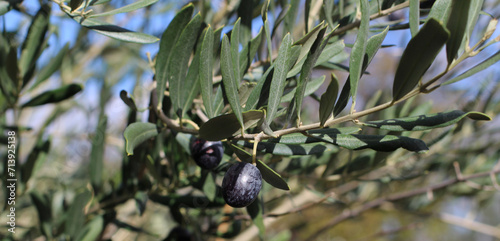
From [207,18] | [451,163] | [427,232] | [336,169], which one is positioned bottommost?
[427,232]

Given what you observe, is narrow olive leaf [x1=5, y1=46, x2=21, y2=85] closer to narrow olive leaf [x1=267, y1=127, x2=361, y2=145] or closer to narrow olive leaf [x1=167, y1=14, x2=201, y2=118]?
narrow olive leaf [x1=167, y1=14, x2=201, y2=118]

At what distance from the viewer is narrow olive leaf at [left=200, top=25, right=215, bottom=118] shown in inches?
17.6

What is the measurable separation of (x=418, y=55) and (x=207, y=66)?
0.24m

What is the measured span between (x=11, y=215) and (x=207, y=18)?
682 millimetres

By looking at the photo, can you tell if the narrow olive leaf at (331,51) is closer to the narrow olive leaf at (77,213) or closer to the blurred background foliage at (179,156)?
the blurred background foliage at (179,156)

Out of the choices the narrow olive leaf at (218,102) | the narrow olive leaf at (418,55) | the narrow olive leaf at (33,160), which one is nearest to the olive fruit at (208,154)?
the narrow olive leaf at (218,102)

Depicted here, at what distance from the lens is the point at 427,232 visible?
4.89 meters

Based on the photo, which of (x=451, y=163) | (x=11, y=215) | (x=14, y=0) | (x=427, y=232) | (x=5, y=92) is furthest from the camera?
(x=427, y=232)

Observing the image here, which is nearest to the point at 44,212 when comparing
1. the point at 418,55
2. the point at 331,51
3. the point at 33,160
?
the point at 33,160

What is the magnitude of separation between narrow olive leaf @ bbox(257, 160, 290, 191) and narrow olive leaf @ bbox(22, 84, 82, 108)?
46 cm

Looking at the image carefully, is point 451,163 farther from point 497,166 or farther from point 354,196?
point 354,196

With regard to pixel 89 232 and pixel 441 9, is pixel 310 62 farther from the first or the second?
pixel 89 232

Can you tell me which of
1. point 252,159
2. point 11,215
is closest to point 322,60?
point 252,159

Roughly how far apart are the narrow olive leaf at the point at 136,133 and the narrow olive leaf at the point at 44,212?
Answer: 0.46 meters
